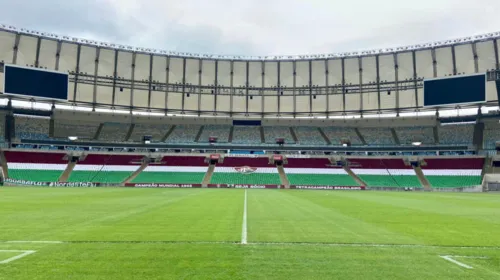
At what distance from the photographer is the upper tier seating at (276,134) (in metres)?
67.9

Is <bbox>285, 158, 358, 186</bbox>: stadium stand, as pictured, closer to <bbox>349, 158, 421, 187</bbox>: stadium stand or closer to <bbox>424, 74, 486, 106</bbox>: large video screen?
<bbox>349, 158, 421, 187</bbox>: stadium stand

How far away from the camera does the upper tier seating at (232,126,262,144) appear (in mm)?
67438

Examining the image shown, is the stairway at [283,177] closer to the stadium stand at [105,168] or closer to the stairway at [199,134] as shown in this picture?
the stairway at [199,134]

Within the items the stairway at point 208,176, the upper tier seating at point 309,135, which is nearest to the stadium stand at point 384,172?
the upper tier seating at point 309,135

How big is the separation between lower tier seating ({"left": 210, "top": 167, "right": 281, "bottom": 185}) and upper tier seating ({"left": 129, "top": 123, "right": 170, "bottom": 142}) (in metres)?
13.2

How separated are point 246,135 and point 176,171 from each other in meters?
15.4

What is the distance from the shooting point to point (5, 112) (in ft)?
197

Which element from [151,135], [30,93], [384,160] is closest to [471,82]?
[384,160]

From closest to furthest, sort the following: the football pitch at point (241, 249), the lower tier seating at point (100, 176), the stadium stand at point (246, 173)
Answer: the football pitch at point (241, 249) < the lower tier seating at point (100, 176) < the stadium stand at point (246, 173)

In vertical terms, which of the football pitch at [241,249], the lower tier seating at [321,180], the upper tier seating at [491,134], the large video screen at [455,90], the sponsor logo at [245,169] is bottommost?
the football pitch at [241,249]

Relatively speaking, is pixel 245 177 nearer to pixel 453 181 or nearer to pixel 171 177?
pixel 171 177

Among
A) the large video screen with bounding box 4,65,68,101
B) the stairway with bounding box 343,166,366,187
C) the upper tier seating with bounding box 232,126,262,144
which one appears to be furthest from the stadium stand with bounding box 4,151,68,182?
the stairway with bounding box 343,166,366,187

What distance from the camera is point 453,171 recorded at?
183ft

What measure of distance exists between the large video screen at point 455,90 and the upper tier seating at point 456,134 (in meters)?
8.99
